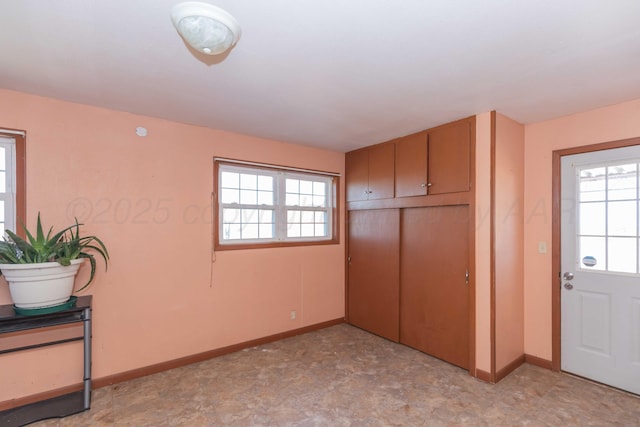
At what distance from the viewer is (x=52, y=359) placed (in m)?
2.48

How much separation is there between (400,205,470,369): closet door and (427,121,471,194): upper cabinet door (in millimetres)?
237

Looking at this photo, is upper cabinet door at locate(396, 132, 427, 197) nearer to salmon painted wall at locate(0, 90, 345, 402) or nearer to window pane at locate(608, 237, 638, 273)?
salmon painted wall at locate(0, 90, 345, 402)

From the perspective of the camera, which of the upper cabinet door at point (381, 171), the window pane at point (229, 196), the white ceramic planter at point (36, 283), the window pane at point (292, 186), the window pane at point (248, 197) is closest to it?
the white ceramic planter at point (36, 283)

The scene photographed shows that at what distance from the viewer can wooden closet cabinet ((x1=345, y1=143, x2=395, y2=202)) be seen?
3.71m

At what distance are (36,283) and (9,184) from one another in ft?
2.93

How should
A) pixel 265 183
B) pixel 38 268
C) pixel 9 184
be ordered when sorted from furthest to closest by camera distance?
pixel 265 183, pixel 9 184, pixel 38 268

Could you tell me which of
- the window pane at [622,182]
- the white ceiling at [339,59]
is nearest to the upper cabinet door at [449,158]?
the white ceiling at [339,59]

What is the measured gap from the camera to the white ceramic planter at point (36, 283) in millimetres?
2061

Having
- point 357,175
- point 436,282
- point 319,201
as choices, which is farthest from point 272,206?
point 436,282

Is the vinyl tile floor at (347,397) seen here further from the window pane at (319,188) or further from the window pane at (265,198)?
the window pane at (319,188)

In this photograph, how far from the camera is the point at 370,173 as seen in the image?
3980mm

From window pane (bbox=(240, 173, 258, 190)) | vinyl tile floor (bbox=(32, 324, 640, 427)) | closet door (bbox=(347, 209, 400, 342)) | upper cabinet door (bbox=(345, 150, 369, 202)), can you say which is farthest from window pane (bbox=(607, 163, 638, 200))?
window pane (bbox=(240, 173, 258, 190))

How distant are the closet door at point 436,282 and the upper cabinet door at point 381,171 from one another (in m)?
0.37

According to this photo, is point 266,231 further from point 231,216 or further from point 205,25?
point 205,25
